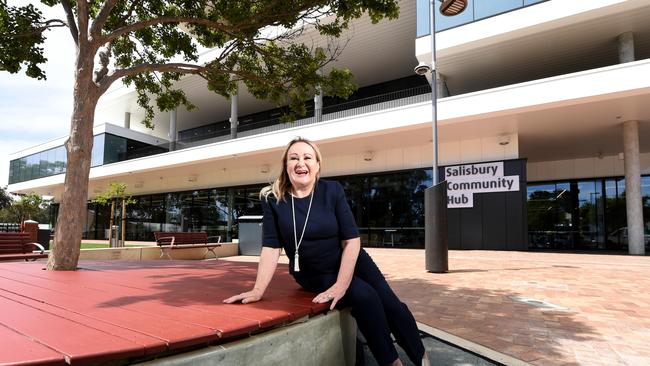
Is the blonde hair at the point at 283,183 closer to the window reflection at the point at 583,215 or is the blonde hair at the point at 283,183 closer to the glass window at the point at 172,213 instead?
the window reflection at the point at 583,215

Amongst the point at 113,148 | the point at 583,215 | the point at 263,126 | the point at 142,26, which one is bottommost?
the point at 583,215

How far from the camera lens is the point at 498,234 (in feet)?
47.0

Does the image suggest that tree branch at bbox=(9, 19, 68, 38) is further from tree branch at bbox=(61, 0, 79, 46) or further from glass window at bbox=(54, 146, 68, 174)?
glass window at bbox=(54, 146, 68, 174)

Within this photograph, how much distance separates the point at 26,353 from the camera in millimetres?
1312

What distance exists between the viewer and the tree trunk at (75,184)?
433 cm

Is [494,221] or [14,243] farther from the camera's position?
[494,221]

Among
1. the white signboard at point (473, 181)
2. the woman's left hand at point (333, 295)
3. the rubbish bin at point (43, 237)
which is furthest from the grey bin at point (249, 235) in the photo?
the woman's left hand at point (333, 295)

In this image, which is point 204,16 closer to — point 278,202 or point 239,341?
point 278,202

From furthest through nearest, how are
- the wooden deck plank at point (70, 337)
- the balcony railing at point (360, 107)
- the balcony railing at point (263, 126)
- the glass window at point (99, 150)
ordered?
the glass window at point (99, 150) → the balcony railing at point (263, 126) → the balcony railing at point (360, 107) → the wooden deck plank at point (70, 337)

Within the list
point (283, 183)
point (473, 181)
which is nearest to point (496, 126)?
point (473, 181)

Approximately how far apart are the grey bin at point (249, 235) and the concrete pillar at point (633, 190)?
1253cm

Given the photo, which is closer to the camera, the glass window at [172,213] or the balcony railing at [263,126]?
the balcony railing at [263,126]

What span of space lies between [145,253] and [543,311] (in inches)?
391

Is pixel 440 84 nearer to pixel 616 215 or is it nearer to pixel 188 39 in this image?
pixel 616 215
